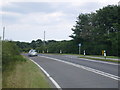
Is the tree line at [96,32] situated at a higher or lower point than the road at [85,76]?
higher

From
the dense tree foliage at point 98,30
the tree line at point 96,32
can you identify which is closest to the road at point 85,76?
the tree line at point 96,32

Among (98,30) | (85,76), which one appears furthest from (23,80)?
(98,30)

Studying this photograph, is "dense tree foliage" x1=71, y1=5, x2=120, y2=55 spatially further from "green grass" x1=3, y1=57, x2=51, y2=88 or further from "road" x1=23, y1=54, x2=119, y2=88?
"green grass" x1=3, y1=57, x2=51, y2=88

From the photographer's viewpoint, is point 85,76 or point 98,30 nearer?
point 85,76

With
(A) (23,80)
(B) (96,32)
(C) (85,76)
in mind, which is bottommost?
(C) (85,76)

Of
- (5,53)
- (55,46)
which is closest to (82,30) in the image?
(55,46)

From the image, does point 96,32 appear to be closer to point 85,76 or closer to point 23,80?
point 85,76

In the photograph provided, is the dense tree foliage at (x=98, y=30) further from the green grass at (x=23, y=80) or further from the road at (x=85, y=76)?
the green grass at (x=23, y=80)

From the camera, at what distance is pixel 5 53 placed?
622 inches

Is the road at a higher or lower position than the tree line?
lower

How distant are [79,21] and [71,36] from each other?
4290 millimetres

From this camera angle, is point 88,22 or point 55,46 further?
point 55,46

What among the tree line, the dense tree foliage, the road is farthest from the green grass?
the dense tree foliage

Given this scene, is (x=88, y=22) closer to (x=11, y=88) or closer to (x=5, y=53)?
(x=5, y=53)
